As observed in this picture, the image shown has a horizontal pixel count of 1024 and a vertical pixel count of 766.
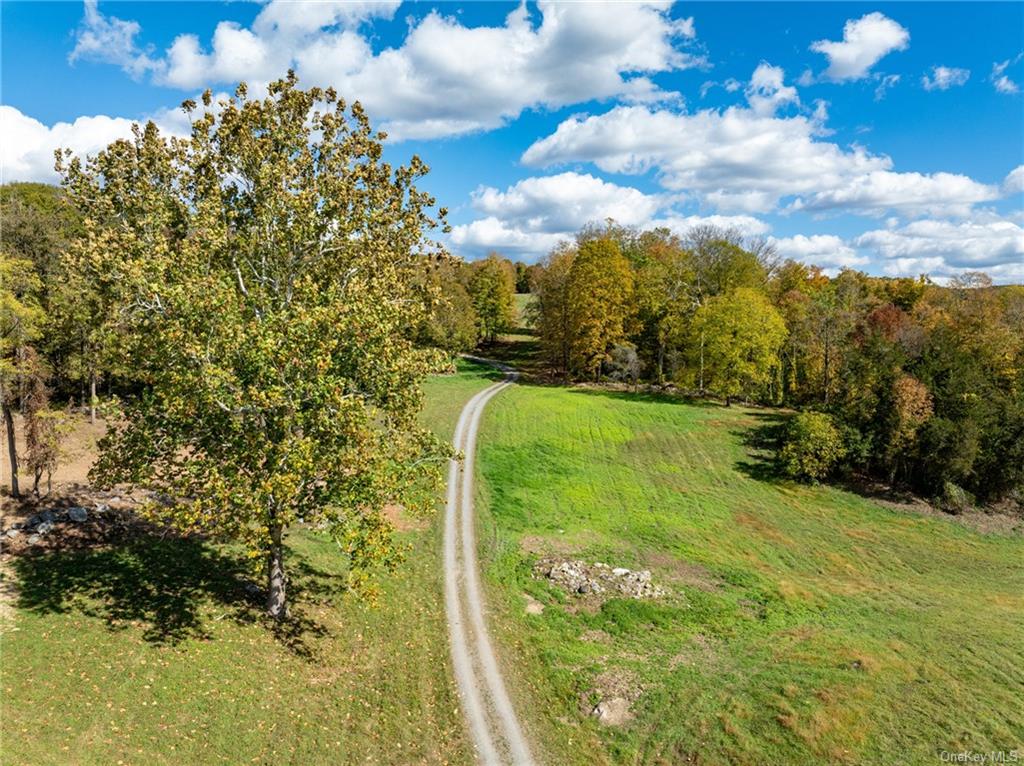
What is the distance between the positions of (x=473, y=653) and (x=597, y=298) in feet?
168

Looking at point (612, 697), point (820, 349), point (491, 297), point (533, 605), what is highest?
point (491, 297)

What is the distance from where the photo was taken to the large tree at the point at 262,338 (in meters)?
15.1

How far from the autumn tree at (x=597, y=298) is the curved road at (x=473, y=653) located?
3514cm

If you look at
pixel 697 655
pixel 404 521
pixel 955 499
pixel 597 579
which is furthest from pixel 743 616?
pixel 955 499

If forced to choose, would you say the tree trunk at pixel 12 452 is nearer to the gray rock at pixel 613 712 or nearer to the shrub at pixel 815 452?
the gray rock at pixel 613 712

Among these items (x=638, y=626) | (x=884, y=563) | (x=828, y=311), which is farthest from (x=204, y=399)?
(x=828, y=311)

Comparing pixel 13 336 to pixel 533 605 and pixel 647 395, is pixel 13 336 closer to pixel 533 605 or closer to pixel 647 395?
pixel 533 605

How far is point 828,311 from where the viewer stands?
5953 centimetres

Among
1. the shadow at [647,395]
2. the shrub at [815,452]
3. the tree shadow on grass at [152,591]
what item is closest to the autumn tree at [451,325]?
the shadow at [647,395]

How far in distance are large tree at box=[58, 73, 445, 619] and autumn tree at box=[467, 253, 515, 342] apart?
70.5 m

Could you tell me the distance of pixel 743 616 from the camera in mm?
24109

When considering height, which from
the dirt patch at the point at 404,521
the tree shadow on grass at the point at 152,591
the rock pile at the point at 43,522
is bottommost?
the dirt patch at the point at 404,521

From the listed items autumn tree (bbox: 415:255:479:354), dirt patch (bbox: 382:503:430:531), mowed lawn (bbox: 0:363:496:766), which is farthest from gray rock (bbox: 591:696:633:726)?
autumn tree (bbox: 415:255:479:354)

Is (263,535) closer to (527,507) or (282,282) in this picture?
(282,282)
